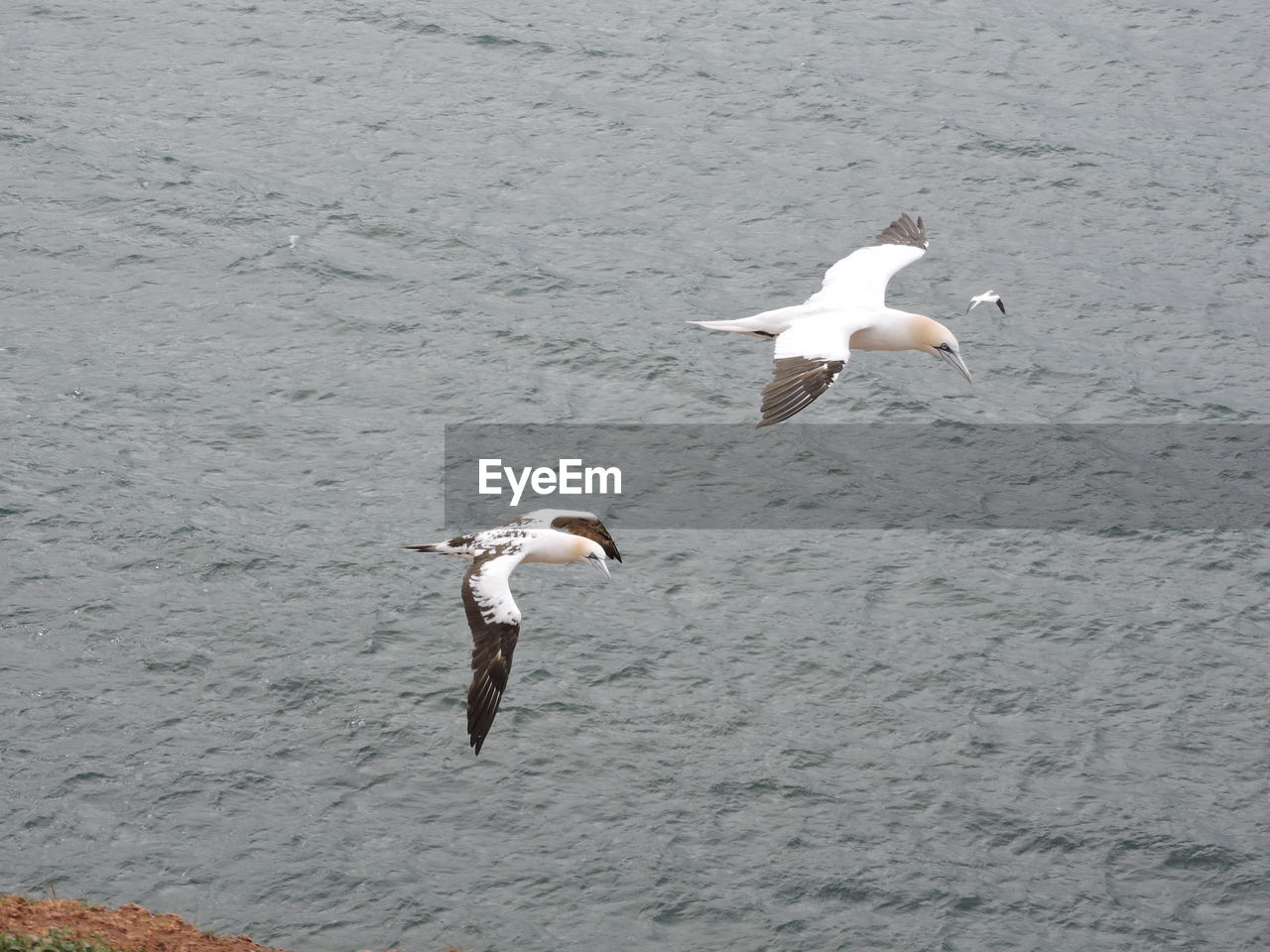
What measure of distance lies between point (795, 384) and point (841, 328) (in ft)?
5.64

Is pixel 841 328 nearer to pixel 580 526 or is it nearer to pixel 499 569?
pixel 580 526

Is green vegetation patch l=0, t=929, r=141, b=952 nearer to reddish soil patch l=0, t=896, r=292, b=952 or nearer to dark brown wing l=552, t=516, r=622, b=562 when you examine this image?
reddish soil patch l=0, t=896, r=292, b=952

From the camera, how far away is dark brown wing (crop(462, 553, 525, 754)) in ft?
47.6

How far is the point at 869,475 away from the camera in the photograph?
79.7 feet

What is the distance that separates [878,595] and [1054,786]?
3926 mm

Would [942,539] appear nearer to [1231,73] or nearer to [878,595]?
[878,595]

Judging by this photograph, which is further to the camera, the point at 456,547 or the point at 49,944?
the point at 456,547

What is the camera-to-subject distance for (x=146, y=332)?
→ 2628 cm

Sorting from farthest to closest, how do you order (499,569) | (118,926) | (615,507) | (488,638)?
(615,507), (499,569), (488,638), (118,926)

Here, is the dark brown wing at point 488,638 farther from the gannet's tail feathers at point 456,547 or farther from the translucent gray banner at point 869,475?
the translucent gray banner at point 869,475

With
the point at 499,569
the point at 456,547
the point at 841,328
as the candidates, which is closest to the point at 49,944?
the point at 499,569

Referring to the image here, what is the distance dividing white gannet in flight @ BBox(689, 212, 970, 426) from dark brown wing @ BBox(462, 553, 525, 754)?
2.59 metres

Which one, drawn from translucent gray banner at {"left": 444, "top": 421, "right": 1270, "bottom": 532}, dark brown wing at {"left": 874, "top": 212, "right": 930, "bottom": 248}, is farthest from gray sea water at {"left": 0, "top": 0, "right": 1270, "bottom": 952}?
dark brown wing at {"left": 874, "top": 212, "right": 930, "bottom": 248}

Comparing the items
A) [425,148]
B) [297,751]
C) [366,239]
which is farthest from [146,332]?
[297,751]
